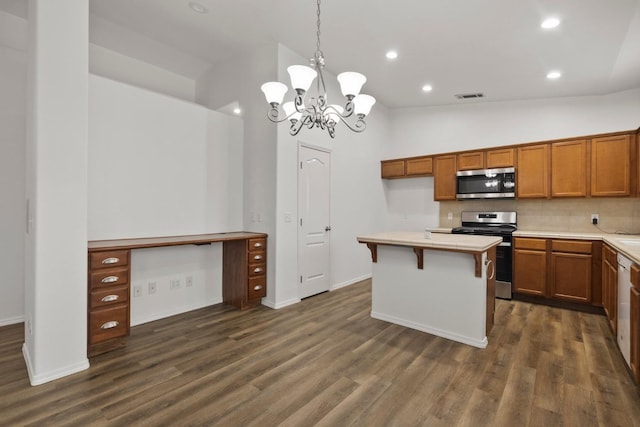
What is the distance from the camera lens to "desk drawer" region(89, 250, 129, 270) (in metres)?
2.68

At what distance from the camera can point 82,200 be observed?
2.42 meters

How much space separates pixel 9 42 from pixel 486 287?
216 inches

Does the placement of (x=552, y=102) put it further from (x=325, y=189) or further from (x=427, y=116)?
(x=325, y=189)

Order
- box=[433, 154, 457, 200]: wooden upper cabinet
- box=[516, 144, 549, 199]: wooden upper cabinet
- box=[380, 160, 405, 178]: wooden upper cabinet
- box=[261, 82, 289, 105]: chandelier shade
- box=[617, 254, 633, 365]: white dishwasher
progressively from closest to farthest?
box=[617, 254, 633, 365]: white dishwasher → box=[261, 82, 289, 105]: chandelier shade → box=[516, 144, 549, 199]: wooden upper cabinet → box=[433, 154, 457, 200]: wooden upper cabinet → box=[380, 160, 405, 178]: wooden upper cabinet

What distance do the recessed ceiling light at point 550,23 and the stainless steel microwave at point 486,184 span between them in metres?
2.09

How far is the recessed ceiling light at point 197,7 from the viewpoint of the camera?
3229 millimetres

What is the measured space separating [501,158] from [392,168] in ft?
5.87

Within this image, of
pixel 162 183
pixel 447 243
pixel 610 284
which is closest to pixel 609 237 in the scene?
pixel 610 284

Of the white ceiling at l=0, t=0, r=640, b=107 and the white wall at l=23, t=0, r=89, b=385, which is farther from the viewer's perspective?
the white ceiling at l=0, t=0, r=640, b=107

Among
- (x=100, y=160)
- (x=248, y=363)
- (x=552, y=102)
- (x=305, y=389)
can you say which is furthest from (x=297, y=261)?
(x=552, y=102)

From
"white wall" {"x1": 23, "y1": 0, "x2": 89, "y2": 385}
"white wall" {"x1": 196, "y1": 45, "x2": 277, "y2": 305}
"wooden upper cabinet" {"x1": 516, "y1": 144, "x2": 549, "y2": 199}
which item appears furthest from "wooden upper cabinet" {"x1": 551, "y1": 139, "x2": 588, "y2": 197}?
"white wall" {"x1": 23, "y1": 0, "x2": 89, "y2": 385}

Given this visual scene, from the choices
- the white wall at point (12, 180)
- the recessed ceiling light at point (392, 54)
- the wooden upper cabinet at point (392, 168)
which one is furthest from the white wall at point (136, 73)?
Answer: the wooden upper cabinet at point (392, 168)

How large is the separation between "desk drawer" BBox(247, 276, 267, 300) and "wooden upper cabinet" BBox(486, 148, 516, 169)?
12.5ft

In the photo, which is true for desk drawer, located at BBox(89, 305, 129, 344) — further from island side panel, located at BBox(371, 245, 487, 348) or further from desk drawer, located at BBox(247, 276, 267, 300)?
island side panel, located at BBox(371, 245, 487, 348)
